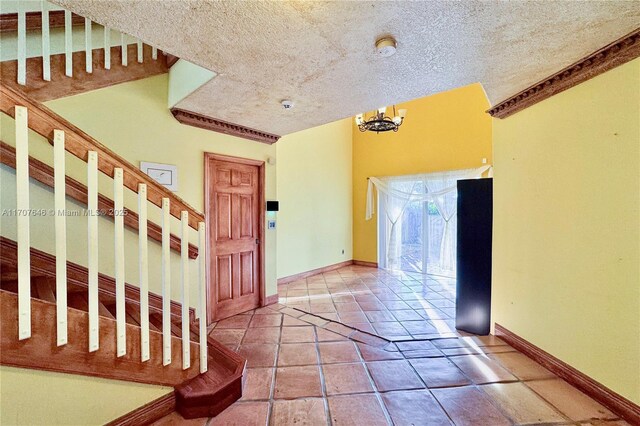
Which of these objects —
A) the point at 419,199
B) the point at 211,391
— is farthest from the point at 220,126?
the point at 419,199

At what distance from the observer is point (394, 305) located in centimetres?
389

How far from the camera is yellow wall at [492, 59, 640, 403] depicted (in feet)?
5.65

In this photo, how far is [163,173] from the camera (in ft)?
9.23

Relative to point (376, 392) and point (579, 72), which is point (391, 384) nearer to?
point (376, 392)

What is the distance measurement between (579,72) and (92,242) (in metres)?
3.31

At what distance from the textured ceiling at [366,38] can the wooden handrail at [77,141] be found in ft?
2.17

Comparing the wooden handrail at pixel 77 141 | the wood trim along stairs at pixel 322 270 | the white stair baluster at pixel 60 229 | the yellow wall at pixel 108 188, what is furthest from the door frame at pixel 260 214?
the white stair baluster at pixel 60 229

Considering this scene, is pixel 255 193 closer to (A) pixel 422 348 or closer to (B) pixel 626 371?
(A) pixel 422 348

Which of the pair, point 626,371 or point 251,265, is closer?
point 626,371

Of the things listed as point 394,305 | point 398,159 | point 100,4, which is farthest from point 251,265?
point 398,159

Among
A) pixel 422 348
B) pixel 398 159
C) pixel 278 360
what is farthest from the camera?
pixel 398 159

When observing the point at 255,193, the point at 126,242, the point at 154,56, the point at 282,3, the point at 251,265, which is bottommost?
the point at 251,265

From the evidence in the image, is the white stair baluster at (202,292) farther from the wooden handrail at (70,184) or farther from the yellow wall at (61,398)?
the wooden handrail at (70,184)

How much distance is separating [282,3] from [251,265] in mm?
3056
